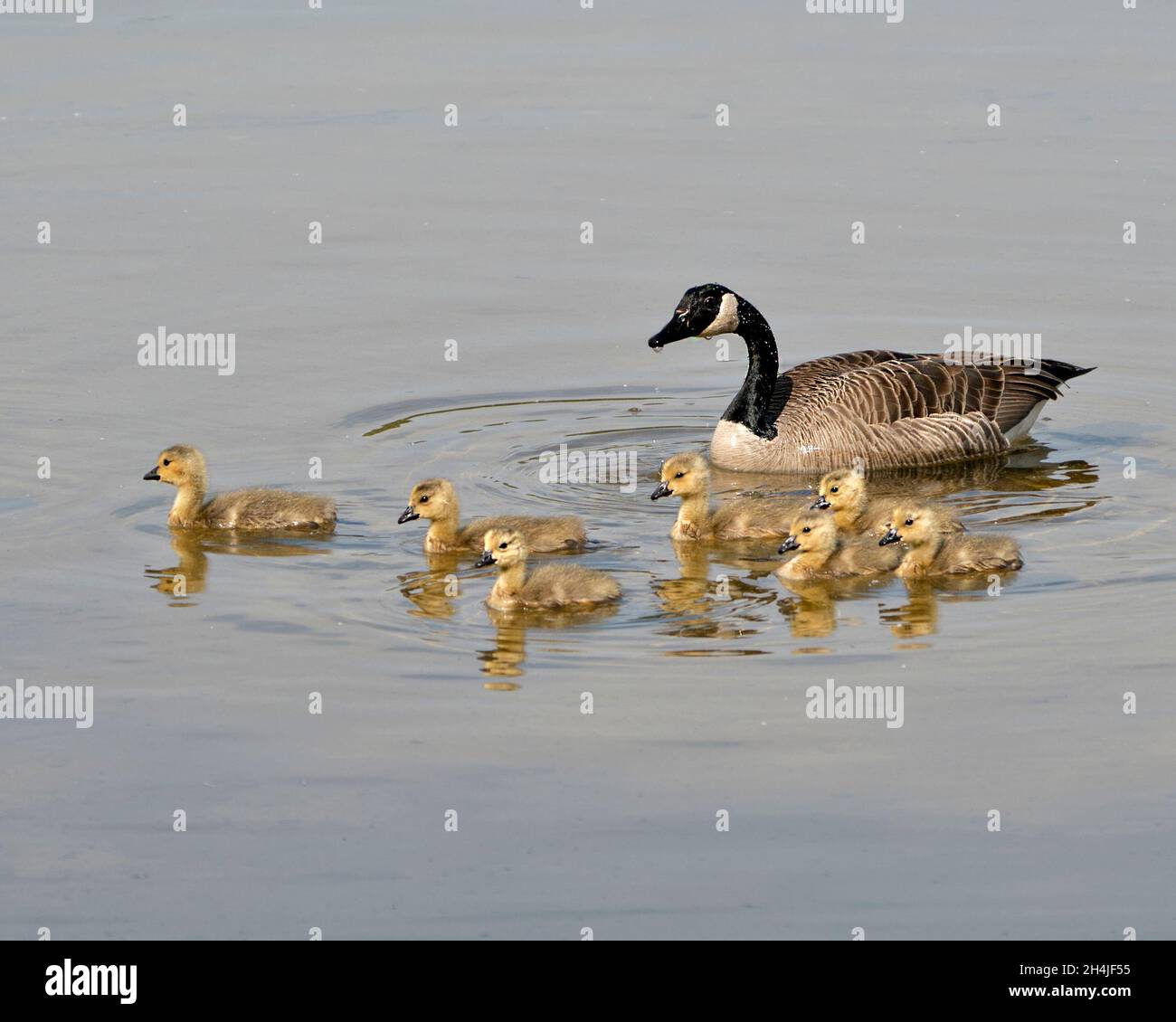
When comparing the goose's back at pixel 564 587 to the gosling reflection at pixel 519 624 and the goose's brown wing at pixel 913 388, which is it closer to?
the gosling reflection at pixel 519 624

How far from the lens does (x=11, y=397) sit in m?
14.5

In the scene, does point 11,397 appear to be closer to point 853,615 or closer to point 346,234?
point 346,234

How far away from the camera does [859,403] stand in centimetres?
1430

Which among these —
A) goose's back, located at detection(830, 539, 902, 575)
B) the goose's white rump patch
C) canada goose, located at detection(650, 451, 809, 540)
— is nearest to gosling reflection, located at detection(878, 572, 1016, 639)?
goose's back, located at detection(830, 539, 902, 575)

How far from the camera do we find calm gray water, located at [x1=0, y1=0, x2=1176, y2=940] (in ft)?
25.2

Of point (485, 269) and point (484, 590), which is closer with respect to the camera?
point (484, 590)

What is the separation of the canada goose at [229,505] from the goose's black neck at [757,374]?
3.49 metres

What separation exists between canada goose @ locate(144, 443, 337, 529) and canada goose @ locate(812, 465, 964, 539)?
3.03 m

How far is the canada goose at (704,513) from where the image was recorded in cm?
1198

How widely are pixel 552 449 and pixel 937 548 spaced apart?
3647 mm

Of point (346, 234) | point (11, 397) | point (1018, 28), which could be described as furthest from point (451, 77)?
point (11, 397)

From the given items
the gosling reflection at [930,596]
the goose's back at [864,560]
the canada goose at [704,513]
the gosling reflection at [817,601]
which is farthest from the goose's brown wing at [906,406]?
the gosling reflection at [930,596]

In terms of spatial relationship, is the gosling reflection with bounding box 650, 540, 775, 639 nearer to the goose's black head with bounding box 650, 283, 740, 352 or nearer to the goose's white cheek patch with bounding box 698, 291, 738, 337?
the goose's black head with bounding box 650, 283, 740, 352

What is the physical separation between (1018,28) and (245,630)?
686 inches
